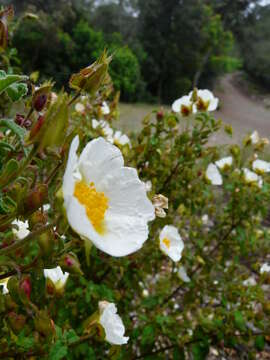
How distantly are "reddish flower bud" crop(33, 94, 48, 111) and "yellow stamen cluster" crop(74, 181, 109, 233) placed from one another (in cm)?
12

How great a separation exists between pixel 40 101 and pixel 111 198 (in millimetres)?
166

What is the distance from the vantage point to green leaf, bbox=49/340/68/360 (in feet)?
2.36

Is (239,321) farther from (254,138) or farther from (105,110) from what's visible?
(105,110)

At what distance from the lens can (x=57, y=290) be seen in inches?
31.6

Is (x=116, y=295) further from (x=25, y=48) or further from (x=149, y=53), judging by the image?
(x=149, y=53)

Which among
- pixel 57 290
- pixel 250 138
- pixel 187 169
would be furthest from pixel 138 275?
pixel 250 138

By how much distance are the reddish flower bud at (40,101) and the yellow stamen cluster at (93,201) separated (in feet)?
0.39

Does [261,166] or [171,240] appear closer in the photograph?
[171,240]

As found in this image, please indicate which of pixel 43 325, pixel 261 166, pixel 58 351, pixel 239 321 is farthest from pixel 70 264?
pixel 261 166

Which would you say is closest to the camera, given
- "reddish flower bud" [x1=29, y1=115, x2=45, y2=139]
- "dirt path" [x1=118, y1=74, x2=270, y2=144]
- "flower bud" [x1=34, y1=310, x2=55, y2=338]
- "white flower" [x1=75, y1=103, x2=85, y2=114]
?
"reddish flower bud" [x1=29, y1=115, x2=45, y2=139]

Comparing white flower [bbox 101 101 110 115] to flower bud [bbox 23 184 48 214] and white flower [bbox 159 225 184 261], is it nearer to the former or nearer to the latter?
white flower [bbox 159 225 184 261]

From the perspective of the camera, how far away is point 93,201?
19.6 inches

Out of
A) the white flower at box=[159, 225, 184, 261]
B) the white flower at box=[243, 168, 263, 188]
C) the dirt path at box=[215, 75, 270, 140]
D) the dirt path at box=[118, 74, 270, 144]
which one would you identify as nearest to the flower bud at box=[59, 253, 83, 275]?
the white flower at box=[159, 225, 184, 261]

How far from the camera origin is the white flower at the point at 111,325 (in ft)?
2.33
